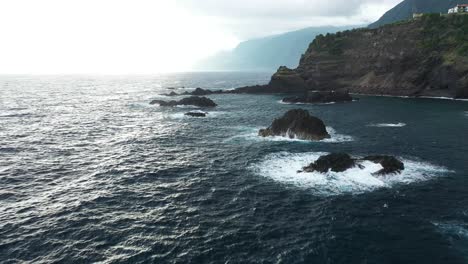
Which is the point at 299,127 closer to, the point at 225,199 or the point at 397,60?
the point at 225,199

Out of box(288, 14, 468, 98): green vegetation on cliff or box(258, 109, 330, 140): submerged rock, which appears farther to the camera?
box(288, 14, 468, 98): green vegetation on cliff

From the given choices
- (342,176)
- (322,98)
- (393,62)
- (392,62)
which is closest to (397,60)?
(393,62)

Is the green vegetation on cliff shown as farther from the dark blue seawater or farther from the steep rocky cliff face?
the dark blue seawater

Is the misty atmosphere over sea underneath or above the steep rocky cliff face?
underneath

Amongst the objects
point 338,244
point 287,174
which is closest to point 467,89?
point 287,174

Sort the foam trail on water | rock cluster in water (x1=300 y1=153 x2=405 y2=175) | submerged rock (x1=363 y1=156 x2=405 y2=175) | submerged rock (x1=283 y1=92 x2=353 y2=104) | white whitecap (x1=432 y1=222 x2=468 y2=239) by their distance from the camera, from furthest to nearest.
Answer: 1. submerged rock (x1=283 y1=92 x2=353 y2=104)
2. the foam trail on water
3. rock cluster in water (x1=300 y1=153 x2=405 y2=175)
4. submerged rock (x1=363 y1=156 x2=405 y2=175)
5. white whitecap (x1=432 y1=222 x2=468 y2=239)

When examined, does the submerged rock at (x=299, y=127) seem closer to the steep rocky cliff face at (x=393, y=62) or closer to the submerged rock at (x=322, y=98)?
the submerged rock at (x=322, y=98)

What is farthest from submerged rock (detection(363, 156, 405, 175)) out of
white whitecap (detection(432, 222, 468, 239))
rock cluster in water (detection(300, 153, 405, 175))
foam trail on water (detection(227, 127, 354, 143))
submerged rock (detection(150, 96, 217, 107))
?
submerged rock (detection(150, 96, 217, 107))
